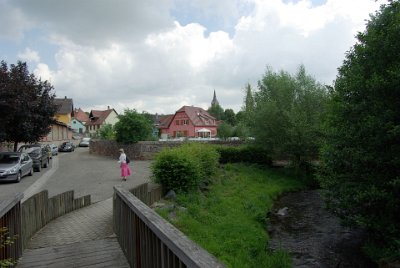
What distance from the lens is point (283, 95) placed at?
84.1 ft

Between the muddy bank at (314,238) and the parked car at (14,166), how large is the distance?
13.0 m

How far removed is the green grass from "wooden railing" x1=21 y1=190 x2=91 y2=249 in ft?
8.89

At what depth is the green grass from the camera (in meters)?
9.83

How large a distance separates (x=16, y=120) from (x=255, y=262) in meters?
19.8

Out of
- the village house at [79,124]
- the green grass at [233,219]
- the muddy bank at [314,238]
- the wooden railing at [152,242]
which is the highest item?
the village house at [79,124]

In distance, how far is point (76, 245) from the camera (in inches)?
278

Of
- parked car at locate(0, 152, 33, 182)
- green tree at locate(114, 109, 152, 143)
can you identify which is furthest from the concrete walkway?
green tree at locate(114, 109, 152, 143)

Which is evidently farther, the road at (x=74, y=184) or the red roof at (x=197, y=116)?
the red roof at (x=197, y=116)

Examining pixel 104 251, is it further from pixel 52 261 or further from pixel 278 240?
pixel 278 240

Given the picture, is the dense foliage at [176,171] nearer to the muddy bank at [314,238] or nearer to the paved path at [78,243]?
the paved path at [78,243]

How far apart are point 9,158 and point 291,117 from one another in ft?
53.3

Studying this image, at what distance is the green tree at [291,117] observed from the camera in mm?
23172

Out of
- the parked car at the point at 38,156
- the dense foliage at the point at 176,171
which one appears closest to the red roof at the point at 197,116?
the parked car at the point at 38,156

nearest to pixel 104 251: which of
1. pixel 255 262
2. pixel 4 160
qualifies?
A: pixel 255 262
